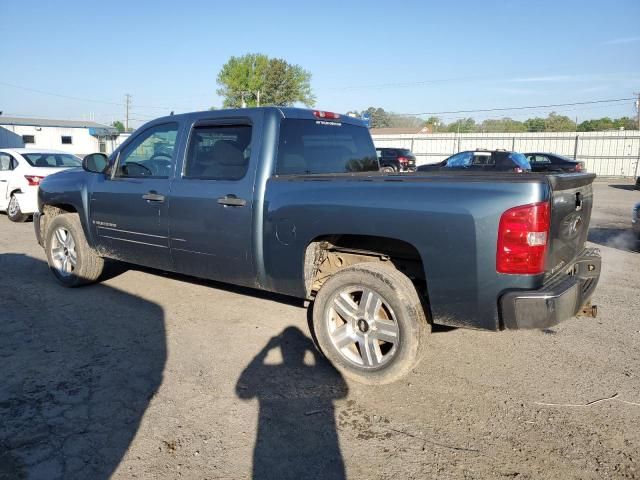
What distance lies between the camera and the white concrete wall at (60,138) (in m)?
44.7

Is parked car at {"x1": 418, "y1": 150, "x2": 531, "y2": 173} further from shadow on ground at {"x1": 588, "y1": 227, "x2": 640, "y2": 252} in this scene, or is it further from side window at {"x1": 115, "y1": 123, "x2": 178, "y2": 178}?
side window at {"x1": 115, "y1": 123, "x2": 178, "y2": 178}

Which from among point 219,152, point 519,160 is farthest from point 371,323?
point 519,160

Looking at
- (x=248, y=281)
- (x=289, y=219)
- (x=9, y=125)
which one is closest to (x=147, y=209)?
(x=248, y=281)

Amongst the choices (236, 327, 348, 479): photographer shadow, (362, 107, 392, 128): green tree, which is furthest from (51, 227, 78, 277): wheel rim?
(362, 107, 392, 128): green tree

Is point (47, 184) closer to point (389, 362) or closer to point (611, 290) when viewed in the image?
point (389, 362)

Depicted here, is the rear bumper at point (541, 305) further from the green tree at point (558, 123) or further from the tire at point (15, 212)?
the green tree at point (558, 123)

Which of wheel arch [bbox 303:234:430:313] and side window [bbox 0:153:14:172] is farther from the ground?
side window [bbox 0:153:14:172]

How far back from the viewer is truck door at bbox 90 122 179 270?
4.62 meters

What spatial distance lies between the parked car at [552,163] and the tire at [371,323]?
1984cm

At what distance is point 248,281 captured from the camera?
414 cm

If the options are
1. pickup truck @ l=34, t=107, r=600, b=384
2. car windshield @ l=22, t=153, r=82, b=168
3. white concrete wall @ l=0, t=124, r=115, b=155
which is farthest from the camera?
white concrete wall @ l=0, t=124, r=115, b=155

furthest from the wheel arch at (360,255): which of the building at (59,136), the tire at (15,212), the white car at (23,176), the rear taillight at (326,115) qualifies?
the building at (59,136)

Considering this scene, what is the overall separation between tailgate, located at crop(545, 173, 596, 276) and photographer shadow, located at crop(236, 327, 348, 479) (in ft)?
5.42

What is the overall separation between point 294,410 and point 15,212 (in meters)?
9.83
